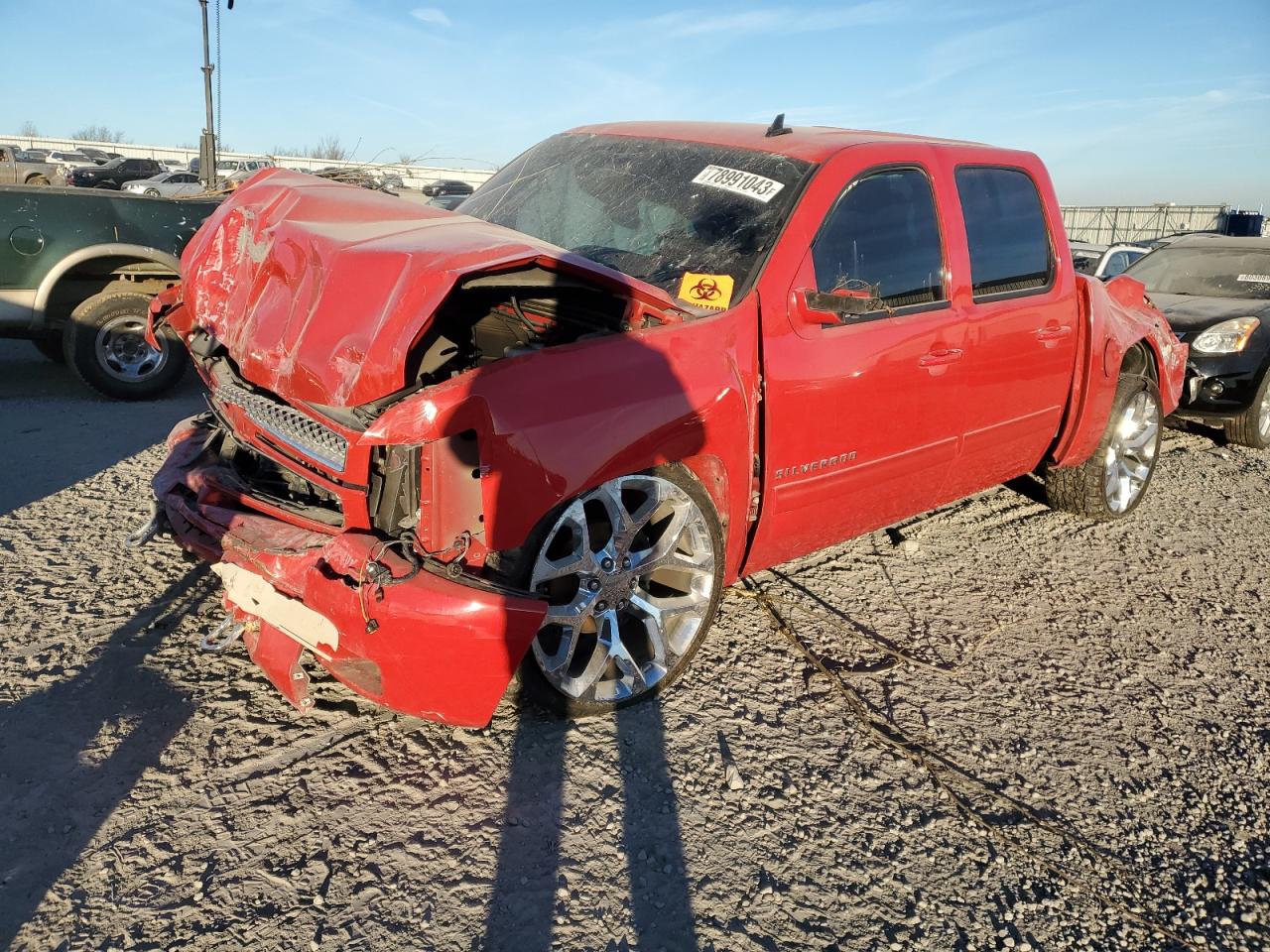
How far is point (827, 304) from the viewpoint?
10.4ft

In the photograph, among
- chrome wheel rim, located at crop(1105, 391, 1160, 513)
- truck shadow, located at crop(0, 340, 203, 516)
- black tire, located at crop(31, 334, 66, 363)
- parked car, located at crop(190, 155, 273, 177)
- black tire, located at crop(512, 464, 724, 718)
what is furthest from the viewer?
parked car, located at crop(190, 155, 273, 177)

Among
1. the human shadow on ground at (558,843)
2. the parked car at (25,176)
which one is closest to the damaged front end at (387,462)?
the human shadow on ground at (558,843)

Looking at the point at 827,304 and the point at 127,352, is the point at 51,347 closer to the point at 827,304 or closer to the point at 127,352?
the point at 127,352

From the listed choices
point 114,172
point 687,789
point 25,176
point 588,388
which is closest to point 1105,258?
point 588,388

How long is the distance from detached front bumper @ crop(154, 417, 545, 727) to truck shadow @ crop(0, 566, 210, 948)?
421mm

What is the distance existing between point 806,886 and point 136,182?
24858 mm

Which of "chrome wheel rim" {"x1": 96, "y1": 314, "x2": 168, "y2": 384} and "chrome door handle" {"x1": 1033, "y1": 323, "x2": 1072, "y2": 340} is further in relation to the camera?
"chrome wheel rim" {"x1": 96, "y1": 314, "x2": 168, "y2": 384}

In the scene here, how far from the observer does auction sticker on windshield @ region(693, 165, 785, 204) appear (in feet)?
10.8

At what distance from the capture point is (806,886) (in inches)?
88.3

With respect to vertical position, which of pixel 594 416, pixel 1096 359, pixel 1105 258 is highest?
pixel 1105 258

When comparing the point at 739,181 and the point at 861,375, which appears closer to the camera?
the point at 861,375

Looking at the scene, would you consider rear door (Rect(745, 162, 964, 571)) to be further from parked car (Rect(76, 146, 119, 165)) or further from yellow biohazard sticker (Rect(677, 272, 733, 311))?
parked car (Rect(76, 146, 119, 165))

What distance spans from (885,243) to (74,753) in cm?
323

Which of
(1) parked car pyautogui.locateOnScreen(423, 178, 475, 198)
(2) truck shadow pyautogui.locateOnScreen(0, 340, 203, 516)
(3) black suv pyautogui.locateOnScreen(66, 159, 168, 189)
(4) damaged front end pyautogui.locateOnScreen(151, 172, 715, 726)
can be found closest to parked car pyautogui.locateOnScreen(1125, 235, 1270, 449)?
(4) damaged front end pyautogui.locateOnScreen(151, 172, 715, 726)
